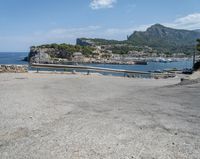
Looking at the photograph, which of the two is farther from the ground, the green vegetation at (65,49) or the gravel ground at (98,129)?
the green vegetation at (65,49)

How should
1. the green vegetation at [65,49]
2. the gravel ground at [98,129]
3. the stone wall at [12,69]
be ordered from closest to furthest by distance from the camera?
the gravel ground at [98,129] < the stone wall at [12,69] < the green vegetation at [65,49]

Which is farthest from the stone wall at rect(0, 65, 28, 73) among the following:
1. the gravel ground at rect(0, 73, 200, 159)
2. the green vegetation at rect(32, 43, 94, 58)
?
the green vegetation at rect(32, 43, 94, 58)

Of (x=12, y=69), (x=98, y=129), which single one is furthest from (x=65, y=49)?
(x=98, y=129)

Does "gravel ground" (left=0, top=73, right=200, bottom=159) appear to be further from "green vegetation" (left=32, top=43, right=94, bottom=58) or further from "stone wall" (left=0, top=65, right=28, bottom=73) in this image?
"green vegetation" (left=32, top=43, right=94, bottom=58)

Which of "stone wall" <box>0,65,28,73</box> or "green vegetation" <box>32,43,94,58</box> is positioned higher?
"green vegetation" <box>32,43,94,58</box>

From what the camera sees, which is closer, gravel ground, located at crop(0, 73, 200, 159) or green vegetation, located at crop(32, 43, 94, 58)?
gravel ground, located at crop(0, 73, 200, 159)

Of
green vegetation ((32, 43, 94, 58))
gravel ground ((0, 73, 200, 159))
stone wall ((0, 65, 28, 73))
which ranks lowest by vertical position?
gravel ground ((0, 73, 200, 159))

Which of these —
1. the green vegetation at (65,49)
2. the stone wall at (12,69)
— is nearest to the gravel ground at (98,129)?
the stone wall at (12,69)

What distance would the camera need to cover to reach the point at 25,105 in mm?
11852

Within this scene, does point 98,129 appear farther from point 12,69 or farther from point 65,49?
point 65,49

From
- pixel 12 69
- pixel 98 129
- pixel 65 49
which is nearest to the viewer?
pixel 98 129

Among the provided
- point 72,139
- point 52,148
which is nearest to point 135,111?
point 72,139

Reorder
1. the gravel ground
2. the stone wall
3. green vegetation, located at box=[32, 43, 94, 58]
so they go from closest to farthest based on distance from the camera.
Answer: the gravel ground < the stone wall < green vegetation, located at box=[32, 43, 94, 58]

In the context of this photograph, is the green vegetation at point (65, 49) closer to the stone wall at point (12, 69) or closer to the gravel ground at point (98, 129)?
the stone wall at point (12, 69)
